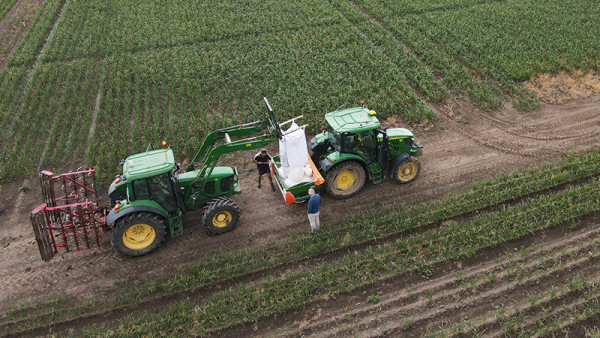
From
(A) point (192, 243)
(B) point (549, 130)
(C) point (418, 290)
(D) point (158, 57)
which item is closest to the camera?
(C) point (418, 290)

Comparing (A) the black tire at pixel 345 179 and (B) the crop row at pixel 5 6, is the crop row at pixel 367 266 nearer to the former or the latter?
(A) the black tire at pixel 345 179

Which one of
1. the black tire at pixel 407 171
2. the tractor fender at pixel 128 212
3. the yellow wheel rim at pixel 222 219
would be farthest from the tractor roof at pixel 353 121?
the tractor fender at pixel 128 212

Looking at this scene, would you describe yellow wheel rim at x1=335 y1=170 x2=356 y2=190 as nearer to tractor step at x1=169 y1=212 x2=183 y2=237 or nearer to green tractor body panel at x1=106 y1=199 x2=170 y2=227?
tractor step at x1=169 y1=212 x2=183 y2=237

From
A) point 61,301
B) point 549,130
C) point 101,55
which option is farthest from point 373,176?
point 101,55

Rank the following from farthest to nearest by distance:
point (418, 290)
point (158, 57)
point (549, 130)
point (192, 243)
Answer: point (158, 57), point (549, 130), point (192, 243), point (418, 290)

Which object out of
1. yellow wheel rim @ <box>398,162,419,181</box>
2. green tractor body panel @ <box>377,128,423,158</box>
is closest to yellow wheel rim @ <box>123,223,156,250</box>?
green tractor body panel @ <box>377,128,423,158</box>

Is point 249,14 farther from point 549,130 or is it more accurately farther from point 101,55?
point 549,130
